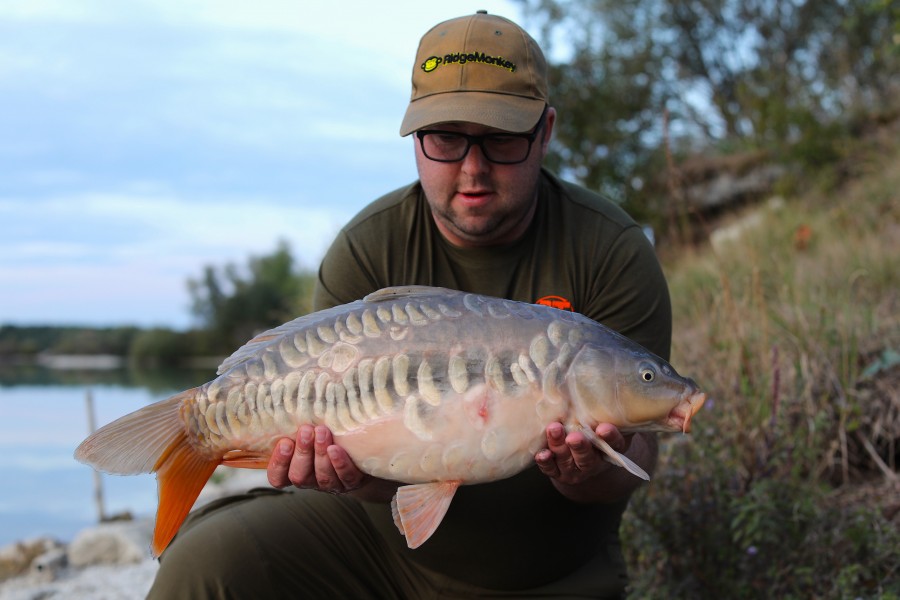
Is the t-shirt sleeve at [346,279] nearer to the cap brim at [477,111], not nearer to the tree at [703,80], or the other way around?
the cap brim at [477,111]

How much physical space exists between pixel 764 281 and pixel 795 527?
2594mm

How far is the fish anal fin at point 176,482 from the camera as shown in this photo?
1489 mm

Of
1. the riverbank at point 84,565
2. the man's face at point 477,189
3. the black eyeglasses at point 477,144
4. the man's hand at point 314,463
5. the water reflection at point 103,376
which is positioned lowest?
the water reflection at point 103,376

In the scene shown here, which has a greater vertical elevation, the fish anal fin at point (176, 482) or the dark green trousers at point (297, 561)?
the fish anal fin at point (176, 482)

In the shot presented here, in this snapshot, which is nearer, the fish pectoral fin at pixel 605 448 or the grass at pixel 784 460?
the fish pectoral fin at pixel 605 448

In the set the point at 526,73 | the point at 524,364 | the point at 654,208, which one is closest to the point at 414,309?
the point at 524,364

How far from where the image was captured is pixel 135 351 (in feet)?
71.4

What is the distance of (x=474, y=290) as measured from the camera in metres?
1.89

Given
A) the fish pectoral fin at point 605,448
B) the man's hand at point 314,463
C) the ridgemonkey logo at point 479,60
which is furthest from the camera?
the ridgemonkey logo at point 479,60

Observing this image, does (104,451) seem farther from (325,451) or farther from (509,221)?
(509,221)

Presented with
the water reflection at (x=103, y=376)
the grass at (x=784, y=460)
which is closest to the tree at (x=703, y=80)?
the grass at (x=784, y=460)

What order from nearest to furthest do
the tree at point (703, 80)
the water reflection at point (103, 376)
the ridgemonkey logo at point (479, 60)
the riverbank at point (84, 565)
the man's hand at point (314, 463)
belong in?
1. the man's hand at point (314, 463)
2. the ridgemonkey logo at point (479, 60)
3. the riverbank at point (84, 565)
4. the tree at point (703, 80)
5. the water reflection at point (103, 376)

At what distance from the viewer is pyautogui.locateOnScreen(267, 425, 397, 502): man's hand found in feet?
4.67

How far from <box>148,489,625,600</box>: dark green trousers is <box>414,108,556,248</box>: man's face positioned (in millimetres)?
673
